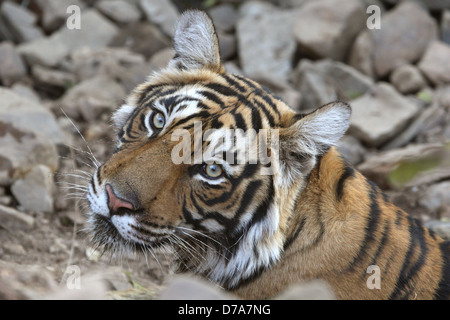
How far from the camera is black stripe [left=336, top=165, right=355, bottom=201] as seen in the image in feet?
6.68

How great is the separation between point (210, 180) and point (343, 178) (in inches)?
20.2

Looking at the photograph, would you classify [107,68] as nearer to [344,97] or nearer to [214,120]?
[344,97]

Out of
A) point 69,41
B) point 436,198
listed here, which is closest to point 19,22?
point 69,41

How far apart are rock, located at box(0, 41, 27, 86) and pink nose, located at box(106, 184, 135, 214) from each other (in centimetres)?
393

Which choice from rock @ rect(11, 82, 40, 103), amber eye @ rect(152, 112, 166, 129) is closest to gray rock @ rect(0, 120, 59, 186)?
rock @ rect(11, 82, 40, 103)

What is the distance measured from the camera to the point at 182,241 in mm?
2137

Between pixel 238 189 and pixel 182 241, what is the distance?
1.02 ft

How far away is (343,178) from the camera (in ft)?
6.85

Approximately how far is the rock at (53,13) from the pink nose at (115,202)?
486 centimetres

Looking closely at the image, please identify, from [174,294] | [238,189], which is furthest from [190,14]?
[174,294]

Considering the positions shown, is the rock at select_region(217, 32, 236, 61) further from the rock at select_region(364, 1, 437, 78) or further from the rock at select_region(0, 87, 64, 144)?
the rock at select_region(0, 87, 64, 144)

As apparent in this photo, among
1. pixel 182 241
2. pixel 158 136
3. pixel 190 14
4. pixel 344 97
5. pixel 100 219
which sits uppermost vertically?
pixel 190 14

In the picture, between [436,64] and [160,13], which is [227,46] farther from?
[436,64]
